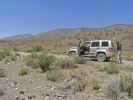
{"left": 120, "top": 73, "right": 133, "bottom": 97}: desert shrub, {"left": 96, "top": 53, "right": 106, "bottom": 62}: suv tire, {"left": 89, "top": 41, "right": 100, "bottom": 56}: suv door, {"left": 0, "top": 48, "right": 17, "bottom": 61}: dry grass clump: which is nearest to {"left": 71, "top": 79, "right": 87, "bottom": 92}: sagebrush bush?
{"left": 120, "top": 73, "right": 133, "bottom": 97}: desert shrub

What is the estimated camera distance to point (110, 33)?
348 feet

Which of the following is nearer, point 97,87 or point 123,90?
point 123,90

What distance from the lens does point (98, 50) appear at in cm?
2986

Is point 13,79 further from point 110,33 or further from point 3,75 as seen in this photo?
point 110,33

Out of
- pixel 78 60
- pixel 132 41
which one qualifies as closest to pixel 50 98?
pixel 78 60

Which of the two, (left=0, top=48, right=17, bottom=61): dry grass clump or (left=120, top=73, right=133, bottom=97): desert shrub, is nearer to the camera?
(left=120, top=73, right=133, bottom=97): desert shrub

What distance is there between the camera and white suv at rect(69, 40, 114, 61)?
96.1 ft

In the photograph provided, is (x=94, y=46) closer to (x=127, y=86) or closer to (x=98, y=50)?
(x=98, y=50)

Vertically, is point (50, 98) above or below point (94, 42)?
below

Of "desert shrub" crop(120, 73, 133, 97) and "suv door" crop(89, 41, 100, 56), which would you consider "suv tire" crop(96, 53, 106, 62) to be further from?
"desert shrub" crop(120, 73, 133, 97)

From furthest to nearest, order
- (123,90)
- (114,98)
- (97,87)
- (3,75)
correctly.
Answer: (3,75)
(97,87)
(123,90)
(114,98)

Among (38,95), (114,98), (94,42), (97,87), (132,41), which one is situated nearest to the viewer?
(114,98)

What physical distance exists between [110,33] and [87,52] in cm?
7648

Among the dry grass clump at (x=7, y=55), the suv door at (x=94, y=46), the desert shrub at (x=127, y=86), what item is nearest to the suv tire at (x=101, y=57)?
the suv door at (x=94, y=46)
